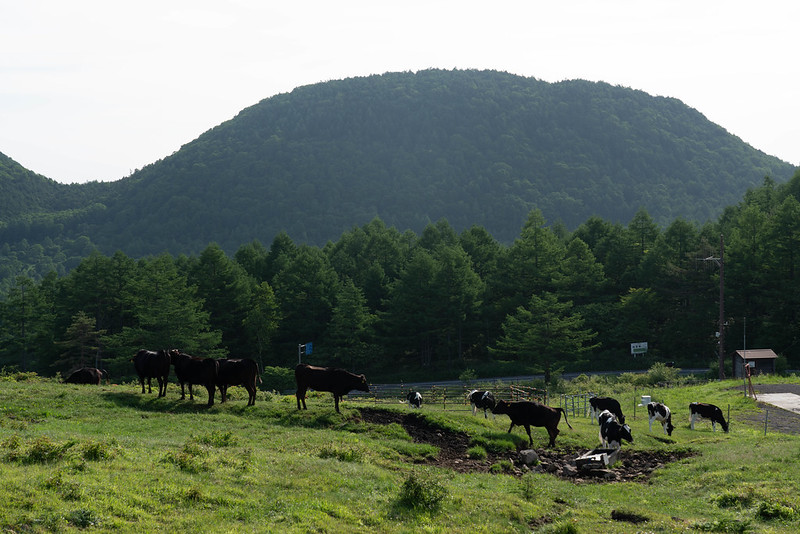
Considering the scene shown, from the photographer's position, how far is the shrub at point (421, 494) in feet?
53.8

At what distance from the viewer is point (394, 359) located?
9525 centimetres

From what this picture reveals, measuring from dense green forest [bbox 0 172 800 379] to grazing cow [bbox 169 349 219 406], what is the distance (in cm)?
4932

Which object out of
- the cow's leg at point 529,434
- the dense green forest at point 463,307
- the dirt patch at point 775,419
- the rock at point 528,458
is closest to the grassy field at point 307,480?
the cow's leg at point 529,434

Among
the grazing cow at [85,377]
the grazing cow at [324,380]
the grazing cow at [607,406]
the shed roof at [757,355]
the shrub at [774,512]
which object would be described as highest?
the grazing cow at [324,380]

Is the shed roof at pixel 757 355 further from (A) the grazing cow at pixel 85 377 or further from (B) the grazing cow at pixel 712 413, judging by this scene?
(A) the grazing cow at pixel 85 377

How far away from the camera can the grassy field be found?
45.6ft

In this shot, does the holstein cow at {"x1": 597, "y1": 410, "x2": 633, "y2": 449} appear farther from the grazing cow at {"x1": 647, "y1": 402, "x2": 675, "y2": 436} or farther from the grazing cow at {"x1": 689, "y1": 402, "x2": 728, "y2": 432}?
the grazing cow at {"x1": 689, "y1": 402, "x2": 728, "y2": 432}

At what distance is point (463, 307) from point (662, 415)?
57898 mm

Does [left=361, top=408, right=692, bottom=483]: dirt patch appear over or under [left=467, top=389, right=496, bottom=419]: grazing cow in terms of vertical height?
under

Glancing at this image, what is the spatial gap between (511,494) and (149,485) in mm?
10090

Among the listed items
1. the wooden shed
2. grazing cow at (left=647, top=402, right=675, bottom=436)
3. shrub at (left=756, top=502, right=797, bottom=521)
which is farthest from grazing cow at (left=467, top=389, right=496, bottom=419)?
the wooden shed

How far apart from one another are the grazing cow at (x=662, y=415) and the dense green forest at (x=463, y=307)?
4027 centimetres

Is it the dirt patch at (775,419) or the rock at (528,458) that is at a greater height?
the rock at (528,458)

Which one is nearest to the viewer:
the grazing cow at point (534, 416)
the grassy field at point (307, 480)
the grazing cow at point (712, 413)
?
the grassy field at point (307, 480)
